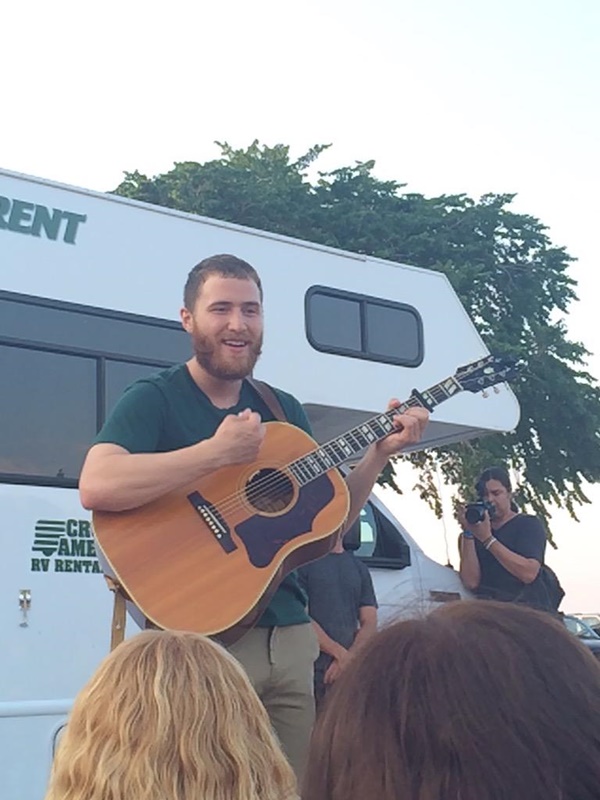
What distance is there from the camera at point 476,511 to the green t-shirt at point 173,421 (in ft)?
8.27

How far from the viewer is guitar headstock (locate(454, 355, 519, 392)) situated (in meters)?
4.15

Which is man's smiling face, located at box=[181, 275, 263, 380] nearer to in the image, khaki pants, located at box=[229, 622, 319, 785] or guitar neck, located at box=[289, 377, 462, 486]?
guitar neck, located at box=[289, 377, 462, 486]

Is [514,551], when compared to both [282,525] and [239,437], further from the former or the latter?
[239,437]

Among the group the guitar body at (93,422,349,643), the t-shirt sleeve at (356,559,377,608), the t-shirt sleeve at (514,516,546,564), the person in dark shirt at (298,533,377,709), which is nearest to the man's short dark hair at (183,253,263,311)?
the guitar body at (93,422,349,643)

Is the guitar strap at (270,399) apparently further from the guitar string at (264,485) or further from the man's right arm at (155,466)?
A: the man's right arm at (155,466)

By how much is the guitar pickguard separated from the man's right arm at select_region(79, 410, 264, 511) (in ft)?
0.88

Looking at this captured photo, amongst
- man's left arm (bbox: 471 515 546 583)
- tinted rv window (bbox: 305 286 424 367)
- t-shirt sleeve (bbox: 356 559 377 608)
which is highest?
tinted rv window (bbox: 305 286 424 367)

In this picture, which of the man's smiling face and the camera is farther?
the camera

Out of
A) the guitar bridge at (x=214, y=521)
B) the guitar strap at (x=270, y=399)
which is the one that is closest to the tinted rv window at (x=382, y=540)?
the guitar strap at (x=270, y=399)

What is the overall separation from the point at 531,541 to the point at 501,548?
176mm

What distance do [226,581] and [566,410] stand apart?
34.8ft

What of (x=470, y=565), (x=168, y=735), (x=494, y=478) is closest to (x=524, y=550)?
(x=470, y=565)

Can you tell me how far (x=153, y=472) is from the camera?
2.99 meters

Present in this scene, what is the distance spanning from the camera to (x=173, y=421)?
3.21 meters
